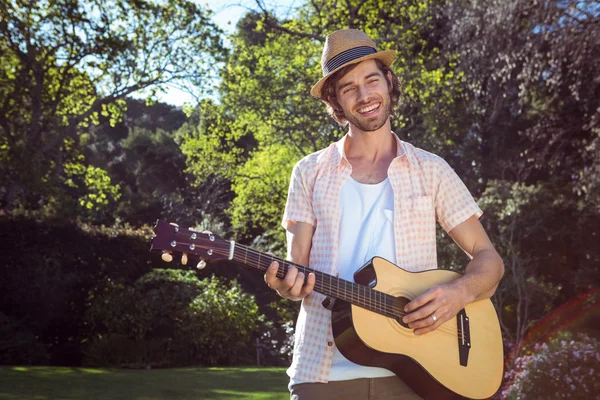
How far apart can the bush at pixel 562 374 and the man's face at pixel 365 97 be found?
547cm

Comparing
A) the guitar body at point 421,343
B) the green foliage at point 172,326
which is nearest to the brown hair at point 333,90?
the guitar body at point 421,343

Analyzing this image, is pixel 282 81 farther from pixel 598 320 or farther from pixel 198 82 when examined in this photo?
pixel 598 320

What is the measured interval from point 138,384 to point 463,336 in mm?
6718

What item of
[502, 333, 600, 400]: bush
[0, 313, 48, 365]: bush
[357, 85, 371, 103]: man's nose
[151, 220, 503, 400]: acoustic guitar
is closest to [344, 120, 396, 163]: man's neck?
[357, 85, 371, 103]: man's nose

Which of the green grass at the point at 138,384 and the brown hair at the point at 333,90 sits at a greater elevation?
the brown hair at the point at 333,90

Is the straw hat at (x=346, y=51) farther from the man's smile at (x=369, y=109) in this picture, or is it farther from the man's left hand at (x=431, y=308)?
the man's left hand at (x=431, y=308)

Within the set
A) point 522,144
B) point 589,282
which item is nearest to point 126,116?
point 522,144

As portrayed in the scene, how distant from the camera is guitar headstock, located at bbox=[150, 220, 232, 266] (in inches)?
101

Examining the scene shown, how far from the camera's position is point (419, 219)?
278 centimetres

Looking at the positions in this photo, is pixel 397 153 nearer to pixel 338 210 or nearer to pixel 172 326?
pixel 338 210

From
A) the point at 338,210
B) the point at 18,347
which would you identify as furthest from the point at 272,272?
the point at 18,347

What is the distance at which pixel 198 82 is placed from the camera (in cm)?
1866

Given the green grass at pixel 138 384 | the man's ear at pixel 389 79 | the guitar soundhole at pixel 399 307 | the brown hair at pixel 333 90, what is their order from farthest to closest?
the green grass at pixel 138 384 → the man's ear at pixel 389 79 → the brown hair at pixel 333 90 → the guitar soundhole at pixel 399 307

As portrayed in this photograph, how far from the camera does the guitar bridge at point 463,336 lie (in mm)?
2812
